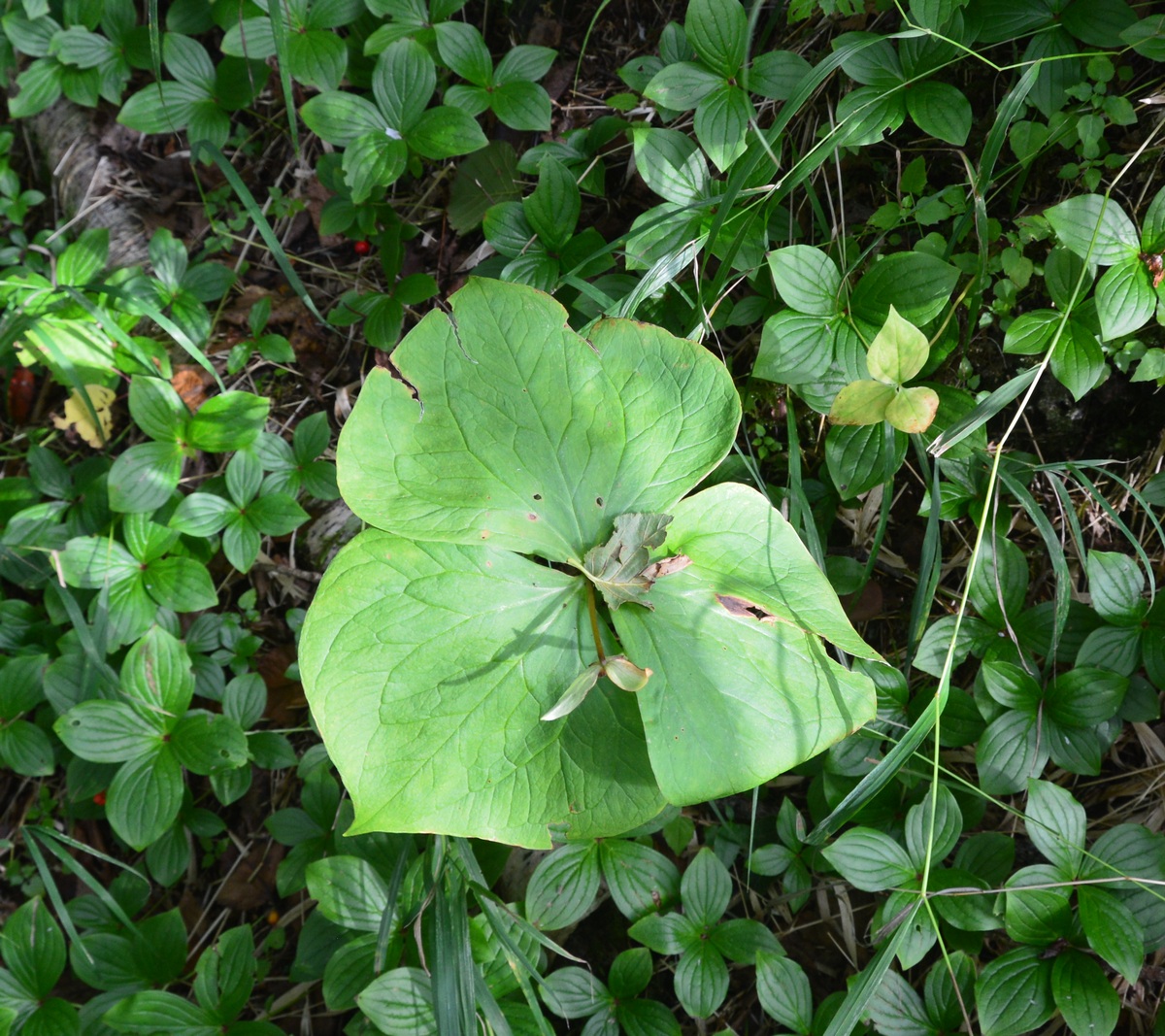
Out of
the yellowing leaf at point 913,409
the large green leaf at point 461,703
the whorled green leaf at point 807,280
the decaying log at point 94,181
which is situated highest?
the decaying log at point 94,181

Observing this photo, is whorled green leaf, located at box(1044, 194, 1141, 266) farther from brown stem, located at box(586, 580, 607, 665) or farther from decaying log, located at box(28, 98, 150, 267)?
decaying log, located at box(28, 98, 150, 267)

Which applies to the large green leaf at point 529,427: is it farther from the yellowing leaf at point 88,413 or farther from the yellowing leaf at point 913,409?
the yellowing leaf at point 88,413

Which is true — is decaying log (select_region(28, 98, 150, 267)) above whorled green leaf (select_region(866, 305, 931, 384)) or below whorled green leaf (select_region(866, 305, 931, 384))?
above

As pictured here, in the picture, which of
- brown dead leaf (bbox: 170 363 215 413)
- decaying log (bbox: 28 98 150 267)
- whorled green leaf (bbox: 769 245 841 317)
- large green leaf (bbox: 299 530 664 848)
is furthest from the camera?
decaying log (bbox: 28 98 150 267)

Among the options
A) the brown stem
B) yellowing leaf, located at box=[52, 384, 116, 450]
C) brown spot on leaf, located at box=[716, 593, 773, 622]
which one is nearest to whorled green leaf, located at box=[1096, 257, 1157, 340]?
brown spot on leaf, located at box=[716, 593, 773, 622]

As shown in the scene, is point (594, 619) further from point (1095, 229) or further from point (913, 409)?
point (1095, 229)

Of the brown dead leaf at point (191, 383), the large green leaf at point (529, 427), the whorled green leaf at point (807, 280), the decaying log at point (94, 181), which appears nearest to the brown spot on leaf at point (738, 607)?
the large green leaf at point (529, 427)

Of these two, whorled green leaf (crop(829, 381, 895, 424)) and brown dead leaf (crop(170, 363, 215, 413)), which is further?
brown dead leaf (crop(170, 363, 215, 413))

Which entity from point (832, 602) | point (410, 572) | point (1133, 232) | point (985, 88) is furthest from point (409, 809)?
point (985, 88)

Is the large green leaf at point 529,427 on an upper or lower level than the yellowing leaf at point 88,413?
upper

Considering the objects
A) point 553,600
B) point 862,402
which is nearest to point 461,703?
point 553,600

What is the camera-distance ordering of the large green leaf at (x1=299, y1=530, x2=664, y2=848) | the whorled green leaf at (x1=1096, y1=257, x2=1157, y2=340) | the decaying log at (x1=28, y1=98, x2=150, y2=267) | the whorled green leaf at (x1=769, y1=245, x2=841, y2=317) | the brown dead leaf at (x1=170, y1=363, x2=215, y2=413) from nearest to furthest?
the large green leaf at (x1=299, y1=530, x2=664, y2=848) < the whorled green leaf at (x1=1096, y1=257, x2=1157, y2=340) < the whorled green leaf at (x1=769, y1=245, x2=841, y2=317) < the brown dead leaf at (x1=170, y1=363, x2=215, y2=413) < the decaying log at (x1=28, y1=98, x2=150, y2=267)
